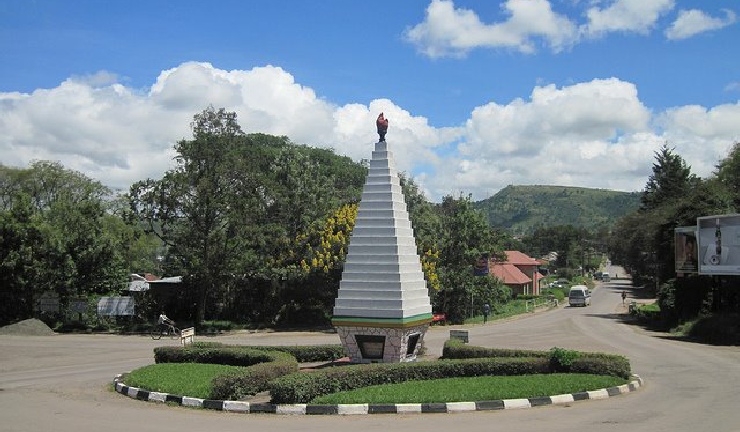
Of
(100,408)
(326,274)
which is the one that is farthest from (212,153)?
(100,408)

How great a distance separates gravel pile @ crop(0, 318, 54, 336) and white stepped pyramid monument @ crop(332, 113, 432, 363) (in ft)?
83.1

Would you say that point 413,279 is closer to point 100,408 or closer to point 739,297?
point 100,408

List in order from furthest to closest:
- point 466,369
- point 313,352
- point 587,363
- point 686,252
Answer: point 686,252
point 313,352
point 466,369
point 587,363

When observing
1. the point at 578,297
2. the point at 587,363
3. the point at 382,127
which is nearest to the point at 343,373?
the point at 587,363

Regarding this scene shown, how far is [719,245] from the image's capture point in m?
31.8

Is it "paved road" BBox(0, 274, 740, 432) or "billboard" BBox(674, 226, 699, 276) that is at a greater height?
"billboard" BBox(674, 226, 699, 276)

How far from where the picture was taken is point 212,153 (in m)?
38.5

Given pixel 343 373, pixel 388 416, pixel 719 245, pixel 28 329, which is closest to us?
pixel 388 416

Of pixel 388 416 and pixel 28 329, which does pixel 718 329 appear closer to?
pixel 388 416

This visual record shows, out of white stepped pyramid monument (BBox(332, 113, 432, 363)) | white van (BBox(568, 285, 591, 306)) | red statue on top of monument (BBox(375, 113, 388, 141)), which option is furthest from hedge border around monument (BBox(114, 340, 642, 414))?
white van (BBox(568, 285, 591, 306))

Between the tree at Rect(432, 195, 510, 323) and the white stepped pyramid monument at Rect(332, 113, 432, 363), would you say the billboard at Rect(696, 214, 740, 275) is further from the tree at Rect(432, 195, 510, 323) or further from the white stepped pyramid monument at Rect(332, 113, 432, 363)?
the white stepped pyramid monument at Rect(332, 113, 432, 363)

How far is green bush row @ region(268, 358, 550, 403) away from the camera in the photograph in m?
14.2

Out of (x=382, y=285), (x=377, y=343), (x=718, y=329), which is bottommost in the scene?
(x=718, y=329)

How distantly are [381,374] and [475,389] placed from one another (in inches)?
102
